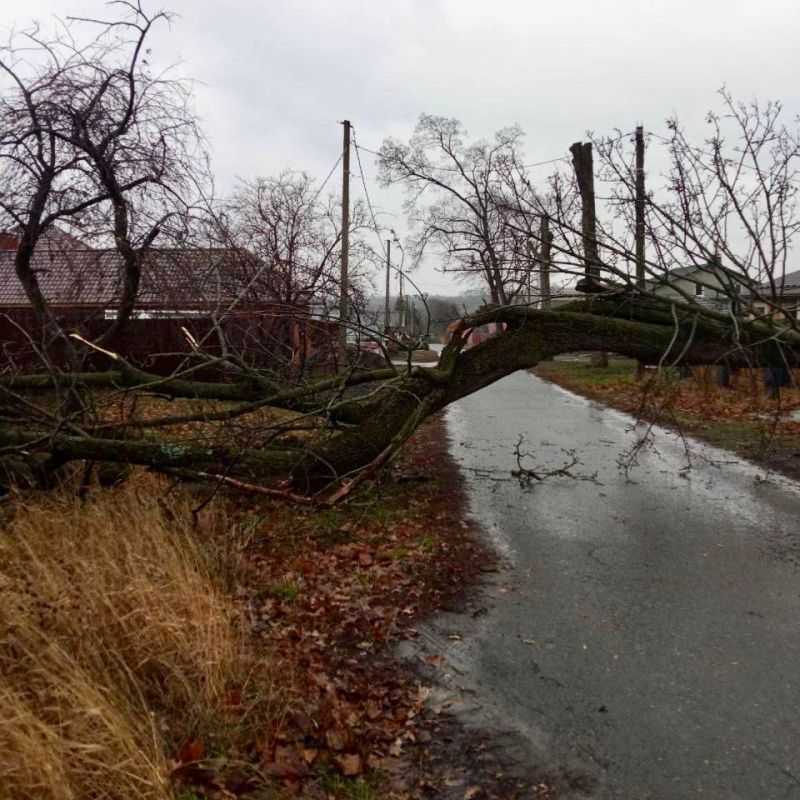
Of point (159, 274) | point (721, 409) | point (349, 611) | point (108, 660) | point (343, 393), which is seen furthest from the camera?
point (721, 409)

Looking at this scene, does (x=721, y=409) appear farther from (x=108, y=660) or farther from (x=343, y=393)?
(x=108, y=660)

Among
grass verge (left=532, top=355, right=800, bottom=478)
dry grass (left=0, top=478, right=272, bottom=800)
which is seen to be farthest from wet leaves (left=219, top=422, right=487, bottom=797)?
grass verge (left=532, top=355, right=800, bottom=478)

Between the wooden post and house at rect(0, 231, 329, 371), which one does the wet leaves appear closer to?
house at rect(0, 231, 329, 371)

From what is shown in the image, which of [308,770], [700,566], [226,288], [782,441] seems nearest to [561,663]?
[308,770]

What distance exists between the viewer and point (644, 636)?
4180mm

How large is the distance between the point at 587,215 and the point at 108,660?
787cm

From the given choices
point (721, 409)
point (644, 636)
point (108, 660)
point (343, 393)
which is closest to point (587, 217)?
point (343, 393)

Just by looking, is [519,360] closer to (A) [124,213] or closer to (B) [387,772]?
(A) [124,213]

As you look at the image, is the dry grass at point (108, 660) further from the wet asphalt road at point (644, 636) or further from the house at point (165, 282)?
the house at point (165, 282)

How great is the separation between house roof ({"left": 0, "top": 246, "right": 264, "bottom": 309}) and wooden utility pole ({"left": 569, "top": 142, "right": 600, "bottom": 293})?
3686 millimetres

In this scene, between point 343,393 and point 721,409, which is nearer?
point 343,393

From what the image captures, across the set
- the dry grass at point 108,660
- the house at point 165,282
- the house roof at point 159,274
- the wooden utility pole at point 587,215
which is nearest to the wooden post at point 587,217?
the wooden utility pole at point 587,215

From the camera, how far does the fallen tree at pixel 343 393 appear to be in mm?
6023

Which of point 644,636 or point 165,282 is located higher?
point 165,282
